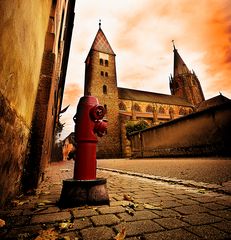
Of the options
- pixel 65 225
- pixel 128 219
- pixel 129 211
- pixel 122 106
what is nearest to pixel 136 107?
pixel 122 106

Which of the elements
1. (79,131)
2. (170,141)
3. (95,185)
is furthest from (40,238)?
(170,141)

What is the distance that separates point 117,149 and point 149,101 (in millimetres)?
15852

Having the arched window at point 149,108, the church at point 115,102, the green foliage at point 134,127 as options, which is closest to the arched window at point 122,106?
the church at point 115,102

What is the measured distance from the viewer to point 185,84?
47156 mm

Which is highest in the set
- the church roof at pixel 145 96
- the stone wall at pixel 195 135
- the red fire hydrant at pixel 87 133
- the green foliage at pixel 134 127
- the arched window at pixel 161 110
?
the church roof at pixel 145 96

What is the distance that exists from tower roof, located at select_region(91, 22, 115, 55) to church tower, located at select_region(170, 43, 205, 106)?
90.0ft

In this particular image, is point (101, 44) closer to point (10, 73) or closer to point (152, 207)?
point (10, 73)

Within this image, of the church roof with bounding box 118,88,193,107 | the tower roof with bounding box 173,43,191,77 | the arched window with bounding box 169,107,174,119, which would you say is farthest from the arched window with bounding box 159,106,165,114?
the tower roof with bounding box 173,43,191,77

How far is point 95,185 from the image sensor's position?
176 cm

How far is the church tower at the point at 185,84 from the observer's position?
149 feet

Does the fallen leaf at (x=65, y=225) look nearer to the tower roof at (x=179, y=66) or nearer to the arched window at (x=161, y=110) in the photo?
the arched window at (x=161, y=110)

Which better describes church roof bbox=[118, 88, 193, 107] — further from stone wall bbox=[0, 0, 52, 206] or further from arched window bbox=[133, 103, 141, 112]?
stone wall bbox=[0, 0, 52, 206]

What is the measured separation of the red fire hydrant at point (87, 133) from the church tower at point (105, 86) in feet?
68.0

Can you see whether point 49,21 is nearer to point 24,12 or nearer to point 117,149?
point 24,12
